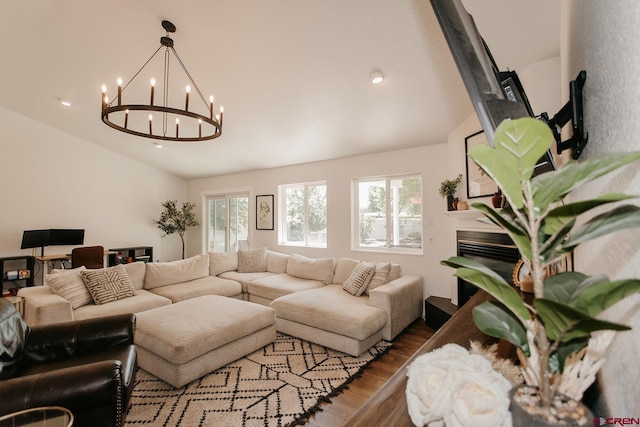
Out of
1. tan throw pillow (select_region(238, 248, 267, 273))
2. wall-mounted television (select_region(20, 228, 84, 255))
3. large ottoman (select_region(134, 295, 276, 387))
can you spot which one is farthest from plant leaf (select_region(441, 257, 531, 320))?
wall-mounted television (select_region(20, 228, 84, 255))

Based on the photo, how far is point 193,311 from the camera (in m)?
2.85

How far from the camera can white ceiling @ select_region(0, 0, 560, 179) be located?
2084mm

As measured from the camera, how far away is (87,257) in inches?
187

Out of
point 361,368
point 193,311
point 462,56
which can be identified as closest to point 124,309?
point 193,311

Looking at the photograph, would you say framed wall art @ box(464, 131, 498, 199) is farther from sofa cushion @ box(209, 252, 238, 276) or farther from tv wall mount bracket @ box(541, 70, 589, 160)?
sofa cushion @ box(209, 252, 238, 276)

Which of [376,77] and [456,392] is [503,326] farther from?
[376,77]

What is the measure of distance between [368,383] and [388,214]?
2.50 meters

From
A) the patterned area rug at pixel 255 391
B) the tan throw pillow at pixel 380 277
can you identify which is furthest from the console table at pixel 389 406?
the tan throw pillow at pixel 380 277

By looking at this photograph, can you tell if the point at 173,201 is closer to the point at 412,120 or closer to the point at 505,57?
the point at 412,120

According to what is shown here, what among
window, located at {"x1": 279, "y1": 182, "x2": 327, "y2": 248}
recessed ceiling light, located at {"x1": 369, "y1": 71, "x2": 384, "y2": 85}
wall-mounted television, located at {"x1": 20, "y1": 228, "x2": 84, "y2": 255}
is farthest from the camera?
window, located at {"x1": 279, "y1": 182, "x2": 327, "y2": 248}

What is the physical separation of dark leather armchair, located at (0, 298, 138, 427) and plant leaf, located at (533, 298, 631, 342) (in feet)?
5.93

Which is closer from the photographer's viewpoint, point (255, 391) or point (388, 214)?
point (255, 391)

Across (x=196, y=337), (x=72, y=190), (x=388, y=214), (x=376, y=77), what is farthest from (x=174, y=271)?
(x=376, y=77)

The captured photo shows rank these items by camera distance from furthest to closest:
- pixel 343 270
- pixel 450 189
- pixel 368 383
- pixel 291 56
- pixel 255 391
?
pixel 343 270 → pixel 450 189 → pixel 291 56 → pixel 368 383 → pixel 255 391
